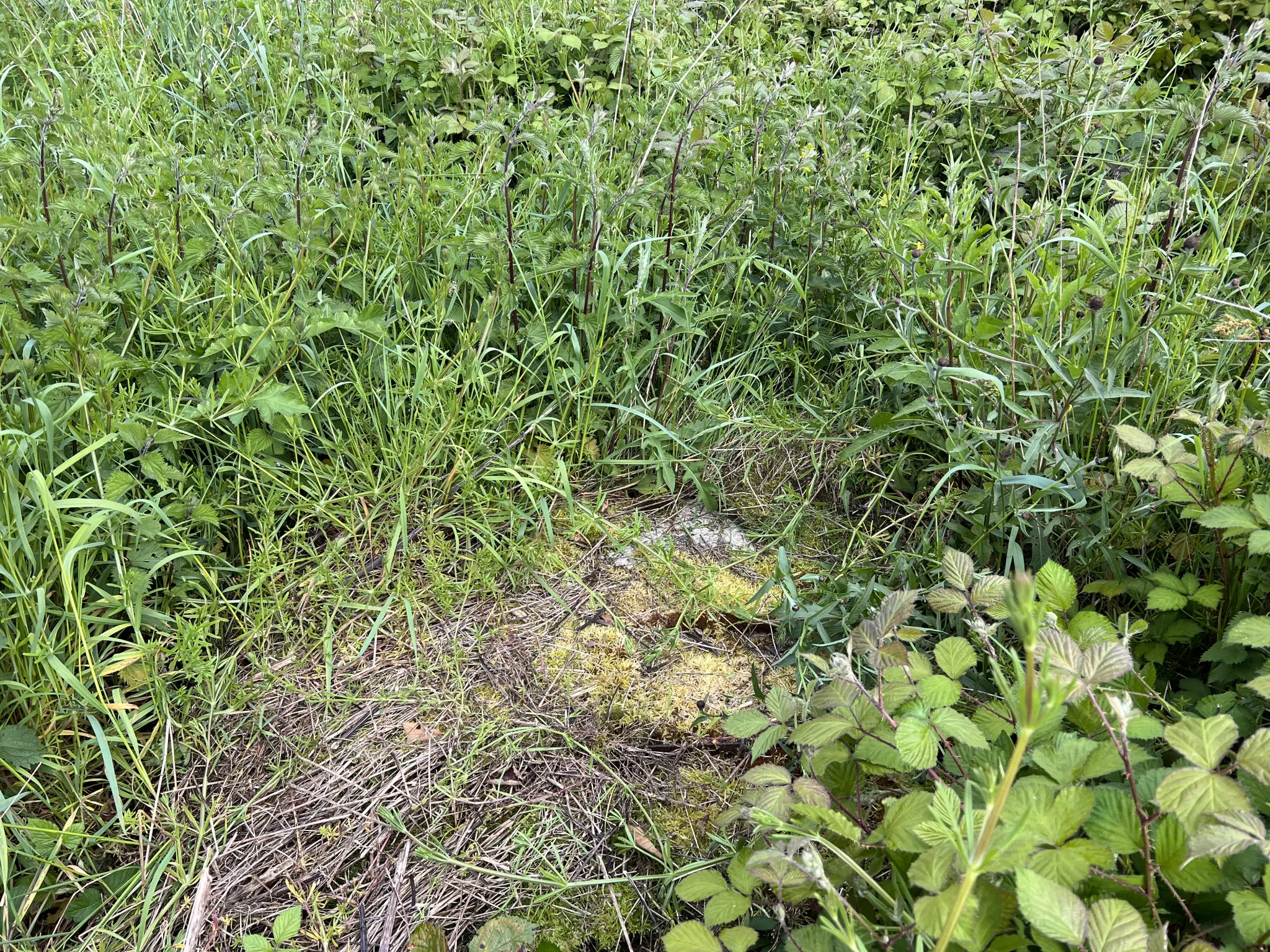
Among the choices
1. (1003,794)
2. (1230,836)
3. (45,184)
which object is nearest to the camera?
(1003,794)

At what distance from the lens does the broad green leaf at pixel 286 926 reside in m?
1.54

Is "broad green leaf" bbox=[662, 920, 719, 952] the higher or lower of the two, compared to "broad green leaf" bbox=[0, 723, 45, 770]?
higher

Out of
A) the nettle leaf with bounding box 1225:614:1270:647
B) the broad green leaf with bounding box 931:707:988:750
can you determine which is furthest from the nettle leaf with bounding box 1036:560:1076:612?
the broad green leaf with bounding box 931:707:988:750

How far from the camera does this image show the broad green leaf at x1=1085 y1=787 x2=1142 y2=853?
3.83 ft

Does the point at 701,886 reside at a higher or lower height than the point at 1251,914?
lower

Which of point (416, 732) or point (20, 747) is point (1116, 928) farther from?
point (20, 747)

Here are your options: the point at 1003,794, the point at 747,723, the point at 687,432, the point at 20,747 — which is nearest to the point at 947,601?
the point at 747,723

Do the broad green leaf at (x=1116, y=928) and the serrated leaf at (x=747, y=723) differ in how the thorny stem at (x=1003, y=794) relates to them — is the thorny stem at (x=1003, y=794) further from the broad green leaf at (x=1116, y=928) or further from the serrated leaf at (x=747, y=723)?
the serrated leaf at (x=747, y=723)

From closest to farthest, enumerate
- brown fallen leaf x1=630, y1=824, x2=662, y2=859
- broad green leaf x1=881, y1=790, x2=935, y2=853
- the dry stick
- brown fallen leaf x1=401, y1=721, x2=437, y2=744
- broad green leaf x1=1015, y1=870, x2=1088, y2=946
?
broad green leaf x1=1015, y1=870, x2=1088, y2=946 < broad green leaf x1=881, y1=790, x2=935, y2=853 < brown fallen leaf x1=630, y1=824, x2=662, y2=859 < brown fallen leaf x1=401, y1=721, x2=437, y2=744 < the dry stick

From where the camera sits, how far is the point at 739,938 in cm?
131

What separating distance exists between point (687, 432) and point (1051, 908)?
64.8 inches

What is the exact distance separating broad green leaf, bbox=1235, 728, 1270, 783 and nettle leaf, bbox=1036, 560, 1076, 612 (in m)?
0.44

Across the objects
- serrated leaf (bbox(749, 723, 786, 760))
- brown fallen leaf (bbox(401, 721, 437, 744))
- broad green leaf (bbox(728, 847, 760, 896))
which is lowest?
brown fallen leaf (bbox(401, 721, 437, 744))

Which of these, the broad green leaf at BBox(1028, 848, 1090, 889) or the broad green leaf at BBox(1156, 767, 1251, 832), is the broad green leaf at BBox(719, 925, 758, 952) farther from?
the broad green leaf at BBox(1156, 767, 1251, 832)
